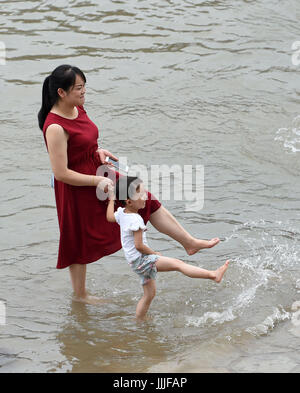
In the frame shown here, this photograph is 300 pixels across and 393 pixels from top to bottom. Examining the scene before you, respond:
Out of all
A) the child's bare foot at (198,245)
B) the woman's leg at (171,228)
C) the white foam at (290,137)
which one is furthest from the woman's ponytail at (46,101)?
the white foam at (290,137)

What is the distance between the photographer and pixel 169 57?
34.6ft

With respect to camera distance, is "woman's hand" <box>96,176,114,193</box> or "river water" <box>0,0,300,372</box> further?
"woman's hand" <box>96,176,114,193</box>

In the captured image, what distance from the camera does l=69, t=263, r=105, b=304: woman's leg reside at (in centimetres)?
549

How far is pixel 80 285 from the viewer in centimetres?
554

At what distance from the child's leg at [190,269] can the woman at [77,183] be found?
14.2 inches

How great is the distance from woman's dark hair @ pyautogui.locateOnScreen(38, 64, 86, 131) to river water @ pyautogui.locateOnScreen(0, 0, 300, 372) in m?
1.53

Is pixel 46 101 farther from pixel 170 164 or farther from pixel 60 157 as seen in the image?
pixel 170 164

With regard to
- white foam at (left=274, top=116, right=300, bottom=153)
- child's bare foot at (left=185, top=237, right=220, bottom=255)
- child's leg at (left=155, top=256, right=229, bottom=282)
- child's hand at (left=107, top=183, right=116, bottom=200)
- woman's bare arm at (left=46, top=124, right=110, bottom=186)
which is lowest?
white foam at (left=274, top=116, right=300, bottom=153)

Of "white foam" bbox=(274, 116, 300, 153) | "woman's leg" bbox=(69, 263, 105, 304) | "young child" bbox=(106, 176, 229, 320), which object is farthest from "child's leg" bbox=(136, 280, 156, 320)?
"white foam" bbox=(274, 116, 300, 153)

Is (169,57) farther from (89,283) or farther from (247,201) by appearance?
(89,283)

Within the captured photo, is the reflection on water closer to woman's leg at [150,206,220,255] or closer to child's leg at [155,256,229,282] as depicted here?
child's leg at [155,256,229,282]

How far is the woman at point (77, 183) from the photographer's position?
4980 mm

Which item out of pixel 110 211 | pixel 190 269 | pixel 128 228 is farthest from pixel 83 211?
pixel 190 269

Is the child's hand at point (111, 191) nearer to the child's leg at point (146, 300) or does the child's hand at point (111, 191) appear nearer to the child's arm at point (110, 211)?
the child's arm at point (110, 211)
